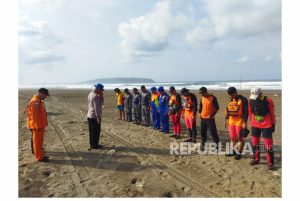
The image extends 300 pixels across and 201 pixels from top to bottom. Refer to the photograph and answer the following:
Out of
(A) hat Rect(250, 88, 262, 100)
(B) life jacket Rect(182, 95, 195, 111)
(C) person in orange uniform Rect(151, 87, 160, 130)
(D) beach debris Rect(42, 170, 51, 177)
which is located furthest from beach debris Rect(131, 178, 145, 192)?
(C) person in orange uniform Rect(151, 87, 160, 130)

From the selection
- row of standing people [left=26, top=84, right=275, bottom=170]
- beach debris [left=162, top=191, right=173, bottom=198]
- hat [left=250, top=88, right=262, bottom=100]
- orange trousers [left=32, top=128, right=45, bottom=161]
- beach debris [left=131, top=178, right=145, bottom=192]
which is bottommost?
beach debris [left=162, top=191, right=173, bottom=198]

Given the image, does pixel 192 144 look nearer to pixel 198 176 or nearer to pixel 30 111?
pixel 198 176

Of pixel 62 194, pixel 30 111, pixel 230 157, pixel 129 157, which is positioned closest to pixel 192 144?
pixel 230 157

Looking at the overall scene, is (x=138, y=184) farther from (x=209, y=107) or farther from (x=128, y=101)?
(x=128, y=101)

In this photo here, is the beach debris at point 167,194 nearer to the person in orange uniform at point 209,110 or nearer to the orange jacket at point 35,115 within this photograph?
the person in orange uniform at point 209,110

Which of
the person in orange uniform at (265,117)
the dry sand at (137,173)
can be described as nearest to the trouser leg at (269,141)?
the person in orange uniform at (265,117)

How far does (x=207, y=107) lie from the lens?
7383mm

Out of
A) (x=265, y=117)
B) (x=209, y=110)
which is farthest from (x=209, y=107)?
(x=265, y=117)

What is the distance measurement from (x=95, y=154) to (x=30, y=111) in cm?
221

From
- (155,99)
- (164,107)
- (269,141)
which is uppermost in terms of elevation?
(155,99)

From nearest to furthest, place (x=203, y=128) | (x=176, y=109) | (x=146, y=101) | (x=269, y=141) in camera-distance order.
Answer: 1. (x=269, y=141)
2. (x=203, y=128)
3. (x=176, y=109)
4. (x=146, y=101)

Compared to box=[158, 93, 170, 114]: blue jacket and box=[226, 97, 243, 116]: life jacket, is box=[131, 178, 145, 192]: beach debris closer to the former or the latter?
box=[226, 97, 243, 116]: life jacket

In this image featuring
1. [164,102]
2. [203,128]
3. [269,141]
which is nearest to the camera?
[269,141]

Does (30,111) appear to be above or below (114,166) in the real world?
above
